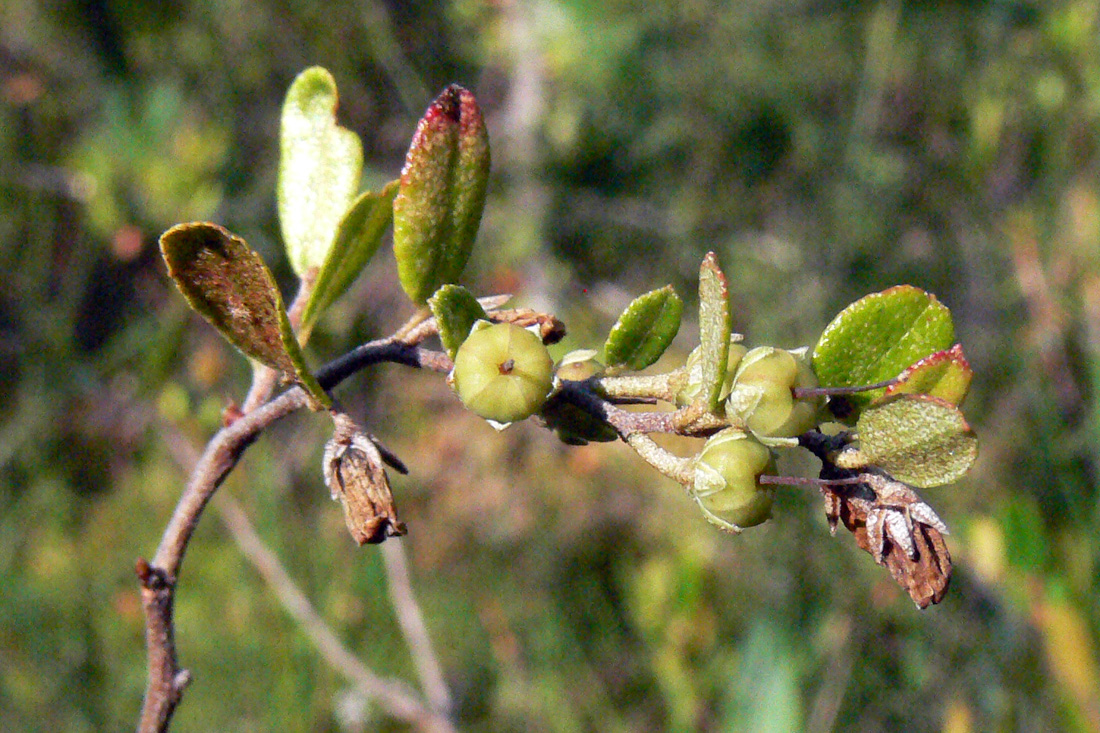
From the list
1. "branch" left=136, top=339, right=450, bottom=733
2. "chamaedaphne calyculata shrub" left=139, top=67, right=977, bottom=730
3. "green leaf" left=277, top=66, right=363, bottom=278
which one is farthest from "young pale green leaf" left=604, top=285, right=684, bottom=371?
"green leaf" left=277, top=66, right=363, bottom=278

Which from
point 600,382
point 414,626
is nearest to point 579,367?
point 600,382

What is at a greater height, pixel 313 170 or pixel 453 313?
pixel 313 170

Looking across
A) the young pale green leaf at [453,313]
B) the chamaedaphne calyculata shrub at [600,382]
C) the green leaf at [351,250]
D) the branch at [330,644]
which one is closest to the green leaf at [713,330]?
the chamaedaphne calyculata shrub at [600,382]

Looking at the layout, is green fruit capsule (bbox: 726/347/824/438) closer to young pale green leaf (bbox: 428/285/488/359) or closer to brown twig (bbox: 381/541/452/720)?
young pale green leaf (bbox: 428/285/488/359)

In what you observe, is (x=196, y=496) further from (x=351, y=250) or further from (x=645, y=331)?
(x=645, y=331)

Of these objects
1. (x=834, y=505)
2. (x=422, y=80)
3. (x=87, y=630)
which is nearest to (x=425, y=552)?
(x=87, y=630)

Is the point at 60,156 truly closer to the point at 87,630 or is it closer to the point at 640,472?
the point at 87,630
